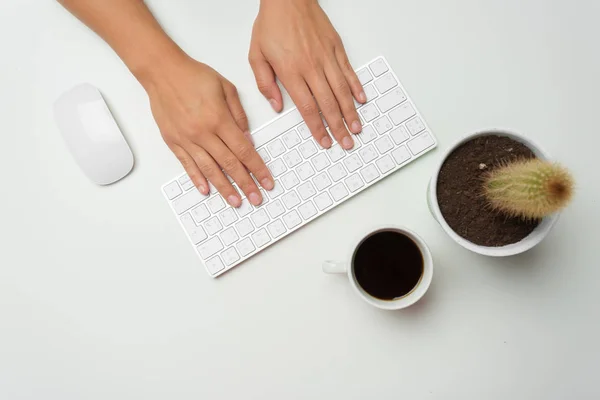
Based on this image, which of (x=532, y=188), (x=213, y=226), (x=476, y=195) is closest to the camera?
(x=532, y=188)

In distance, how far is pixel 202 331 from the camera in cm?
65

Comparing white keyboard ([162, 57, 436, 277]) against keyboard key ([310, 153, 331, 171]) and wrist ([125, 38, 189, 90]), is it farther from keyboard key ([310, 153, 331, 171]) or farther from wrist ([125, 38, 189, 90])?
wrist ([125, 38, 189, 90])

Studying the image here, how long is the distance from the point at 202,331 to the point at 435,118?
1.52ft

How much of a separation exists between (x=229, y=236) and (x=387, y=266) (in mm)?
226

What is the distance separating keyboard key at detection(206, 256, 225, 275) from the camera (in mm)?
644

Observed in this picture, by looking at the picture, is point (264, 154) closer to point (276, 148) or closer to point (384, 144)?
point (276, 148)

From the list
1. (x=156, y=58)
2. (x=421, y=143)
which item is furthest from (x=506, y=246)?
(x=156, y=58)

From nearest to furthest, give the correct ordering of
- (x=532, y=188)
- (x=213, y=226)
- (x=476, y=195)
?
1. (x=532, y=188)
2. (x=476, y=195)
3. (x=213, y=226)

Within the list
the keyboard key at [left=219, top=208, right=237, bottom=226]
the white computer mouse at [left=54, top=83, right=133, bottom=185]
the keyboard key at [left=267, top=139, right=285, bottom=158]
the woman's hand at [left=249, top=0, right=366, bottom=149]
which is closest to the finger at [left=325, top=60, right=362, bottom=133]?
the woman's hand at [left=249, top=0, right=366, bottom=149]

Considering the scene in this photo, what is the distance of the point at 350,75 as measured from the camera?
65 centimetres

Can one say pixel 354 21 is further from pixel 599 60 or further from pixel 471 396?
pixel 471 396

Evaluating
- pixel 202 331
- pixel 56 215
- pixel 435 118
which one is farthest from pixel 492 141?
pixel 56 215

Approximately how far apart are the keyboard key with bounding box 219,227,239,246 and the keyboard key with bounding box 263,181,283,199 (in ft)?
0.25

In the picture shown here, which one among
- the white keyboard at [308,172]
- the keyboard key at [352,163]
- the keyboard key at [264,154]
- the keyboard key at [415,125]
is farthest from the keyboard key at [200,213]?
the keyboard key at [415,125]
